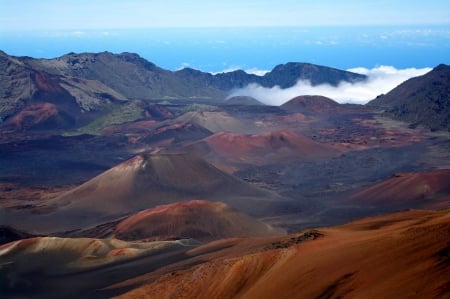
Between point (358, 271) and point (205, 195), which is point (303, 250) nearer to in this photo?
point (358, 271)

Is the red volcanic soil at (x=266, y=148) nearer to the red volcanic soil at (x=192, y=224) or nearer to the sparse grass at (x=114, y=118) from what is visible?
the sparse grass at (x=114, y=118)

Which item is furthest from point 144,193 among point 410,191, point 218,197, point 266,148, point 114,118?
point 114,118

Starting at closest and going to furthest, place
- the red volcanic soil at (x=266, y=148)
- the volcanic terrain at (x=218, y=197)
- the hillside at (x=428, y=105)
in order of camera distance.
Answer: the volcanic terrain at (x=218, y=197) < the red volcanic soil at (x=266, y=148) < the hillside at (x=428, y=105)

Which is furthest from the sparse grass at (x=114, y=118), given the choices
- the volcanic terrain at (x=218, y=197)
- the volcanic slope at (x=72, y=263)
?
the volcanic slope at (x=72, y=263)

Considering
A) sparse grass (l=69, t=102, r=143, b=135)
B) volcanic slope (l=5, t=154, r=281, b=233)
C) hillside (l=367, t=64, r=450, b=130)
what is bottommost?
volcanic slope (l=5, t=154, r=281, b=233)

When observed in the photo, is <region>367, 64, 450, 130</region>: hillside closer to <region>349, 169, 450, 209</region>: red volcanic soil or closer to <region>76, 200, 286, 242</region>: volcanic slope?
<region>349, 169, 450, 209</region>: red volcanic soil

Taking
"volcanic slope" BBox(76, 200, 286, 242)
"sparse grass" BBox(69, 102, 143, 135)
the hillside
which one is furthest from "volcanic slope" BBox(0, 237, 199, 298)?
the hillside
